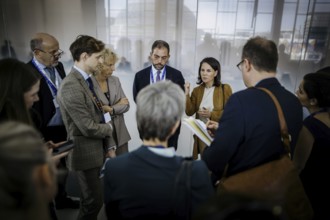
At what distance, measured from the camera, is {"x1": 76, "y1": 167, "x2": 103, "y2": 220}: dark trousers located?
203 cm

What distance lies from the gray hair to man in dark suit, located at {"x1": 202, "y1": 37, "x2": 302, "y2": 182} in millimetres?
389

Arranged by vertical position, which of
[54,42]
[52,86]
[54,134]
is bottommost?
[54,134]

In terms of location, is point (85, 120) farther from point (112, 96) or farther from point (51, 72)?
point (51, 72)

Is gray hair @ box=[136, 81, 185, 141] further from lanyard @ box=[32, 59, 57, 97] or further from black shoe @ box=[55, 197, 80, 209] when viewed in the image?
black shoe @ box=[55, 197, 80, 209]

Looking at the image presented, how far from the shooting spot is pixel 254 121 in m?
1.24

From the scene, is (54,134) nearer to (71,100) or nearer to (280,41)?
(71,100)

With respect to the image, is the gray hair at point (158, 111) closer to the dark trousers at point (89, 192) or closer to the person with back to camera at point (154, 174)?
the person with back to camera at point (154, 174)

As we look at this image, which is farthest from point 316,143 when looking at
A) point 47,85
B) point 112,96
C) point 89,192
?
point 47,85

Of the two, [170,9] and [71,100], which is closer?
[71,100]

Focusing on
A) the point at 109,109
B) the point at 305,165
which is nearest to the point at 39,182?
the point at 305,165

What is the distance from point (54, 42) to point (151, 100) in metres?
1.83

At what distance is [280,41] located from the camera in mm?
3182

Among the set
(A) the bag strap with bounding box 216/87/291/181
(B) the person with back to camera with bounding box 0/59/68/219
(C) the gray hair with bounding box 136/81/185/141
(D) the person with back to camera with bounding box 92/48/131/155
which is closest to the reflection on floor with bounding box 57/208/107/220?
(D) the person with back to camera with bounding box 92/48/131/155

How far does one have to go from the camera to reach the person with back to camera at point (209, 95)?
261 centimetres
